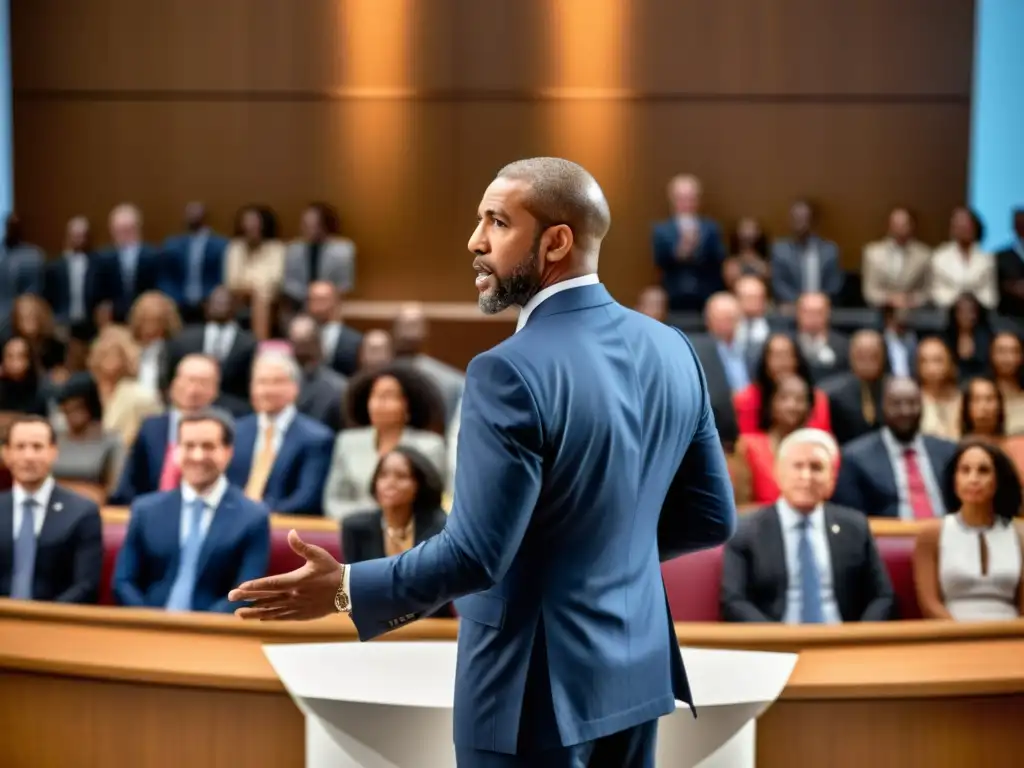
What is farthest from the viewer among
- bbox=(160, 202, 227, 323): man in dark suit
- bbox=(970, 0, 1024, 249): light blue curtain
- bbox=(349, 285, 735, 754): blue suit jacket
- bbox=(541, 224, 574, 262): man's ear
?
bbox=(970, 0, 1024, 249): light blue curtain

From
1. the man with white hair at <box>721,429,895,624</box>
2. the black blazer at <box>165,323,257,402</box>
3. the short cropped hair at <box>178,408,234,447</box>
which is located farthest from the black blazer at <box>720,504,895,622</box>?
the black blazer at <box>165,323,257,402</box>

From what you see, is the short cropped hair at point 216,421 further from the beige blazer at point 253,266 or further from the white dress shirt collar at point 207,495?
the beige blazer at point 253,266

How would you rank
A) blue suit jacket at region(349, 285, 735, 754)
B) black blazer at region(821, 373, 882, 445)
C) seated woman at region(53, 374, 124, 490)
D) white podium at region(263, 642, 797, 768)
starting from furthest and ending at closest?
black blazer at region(821, 373, 882, 445) < seated woman at region(53, 374, 124, 490) < white podium at region(263, 642, 797, 768) < blue suit jacket at region(349, 285, 735, 754)

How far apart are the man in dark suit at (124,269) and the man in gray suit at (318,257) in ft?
2.67

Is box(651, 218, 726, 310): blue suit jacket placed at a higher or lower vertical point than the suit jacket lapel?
higher

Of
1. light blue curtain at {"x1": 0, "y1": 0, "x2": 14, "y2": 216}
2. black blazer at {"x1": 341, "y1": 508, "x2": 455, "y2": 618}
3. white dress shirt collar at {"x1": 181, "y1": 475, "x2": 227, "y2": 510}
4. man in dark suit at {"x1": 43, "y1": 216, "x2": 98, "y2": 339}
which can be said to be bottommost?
black blazer at {"x1": 341, "y1": 508, "x2": 455, "y2": 618}

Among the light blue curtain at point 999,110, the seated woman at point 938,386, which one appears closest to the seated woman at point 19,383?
the seated woman at point 938,386

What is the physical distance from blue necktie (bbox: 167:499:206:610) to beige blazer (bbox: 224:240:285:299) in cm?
481

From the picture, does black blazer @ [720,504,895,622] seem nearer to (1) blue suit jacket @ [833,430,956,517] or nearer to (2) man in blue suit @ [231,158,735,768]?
(1) blue suit jacket @ [833,430,956,517]

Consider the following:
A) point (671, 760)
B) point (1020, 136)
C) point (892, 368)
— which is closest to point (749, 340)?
point (892, 368)

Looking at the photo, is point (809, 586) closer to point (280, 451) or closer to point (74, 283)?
point (280, 451)

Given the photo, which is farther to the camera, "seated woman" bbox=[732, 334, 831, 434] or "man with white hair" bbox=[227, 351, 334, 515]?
"seated woman" bbox=[732, 334, 831, 434]

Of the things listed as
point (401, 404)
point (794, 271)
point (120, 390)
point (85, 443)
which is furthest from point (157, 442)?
point (794, 271)

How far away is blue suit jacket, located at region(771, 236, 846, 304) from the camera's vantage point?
8.56 metres
